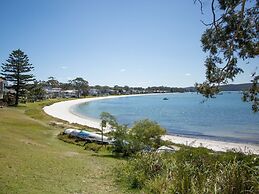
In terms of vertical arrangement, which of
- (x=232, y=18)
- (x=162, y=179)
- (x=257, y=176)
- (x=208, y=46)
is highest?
(x=232, y=18)

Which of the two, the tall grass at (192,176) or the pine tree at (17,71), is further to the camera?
the pine tree at (17,71)

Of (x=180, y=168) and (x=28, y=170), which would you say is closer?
(x=180, y=168)

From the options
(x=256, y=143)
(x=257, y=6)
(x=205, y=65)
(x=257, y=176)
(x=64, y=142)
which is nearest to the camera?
(x=257, y=176)

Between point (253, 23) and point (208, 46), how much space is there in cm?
187

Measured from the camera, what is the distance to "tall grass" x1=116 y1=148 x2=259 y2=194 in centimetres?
585

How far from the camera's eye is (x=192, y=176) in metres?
7.35

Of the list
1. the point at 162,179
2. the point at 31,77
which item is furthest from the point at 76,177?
the point at 31,77

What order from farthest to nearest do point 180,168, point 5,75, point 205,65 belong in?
1. point 5,75
2. point 205,65
3. point 180,168

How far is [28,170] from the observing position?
1055 centimetres

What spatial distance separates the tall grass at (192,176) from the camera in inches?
230

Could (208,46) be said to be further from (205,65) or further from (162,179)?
(162,179)

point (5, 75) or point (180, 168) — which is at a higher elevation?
point (5, 75)

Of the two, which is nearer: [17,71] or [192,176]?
[192,176]

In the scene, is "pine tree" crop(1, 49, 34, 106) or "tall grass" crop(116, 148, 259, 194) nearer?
"tall grass" crop(116, 148, 259, 194)
